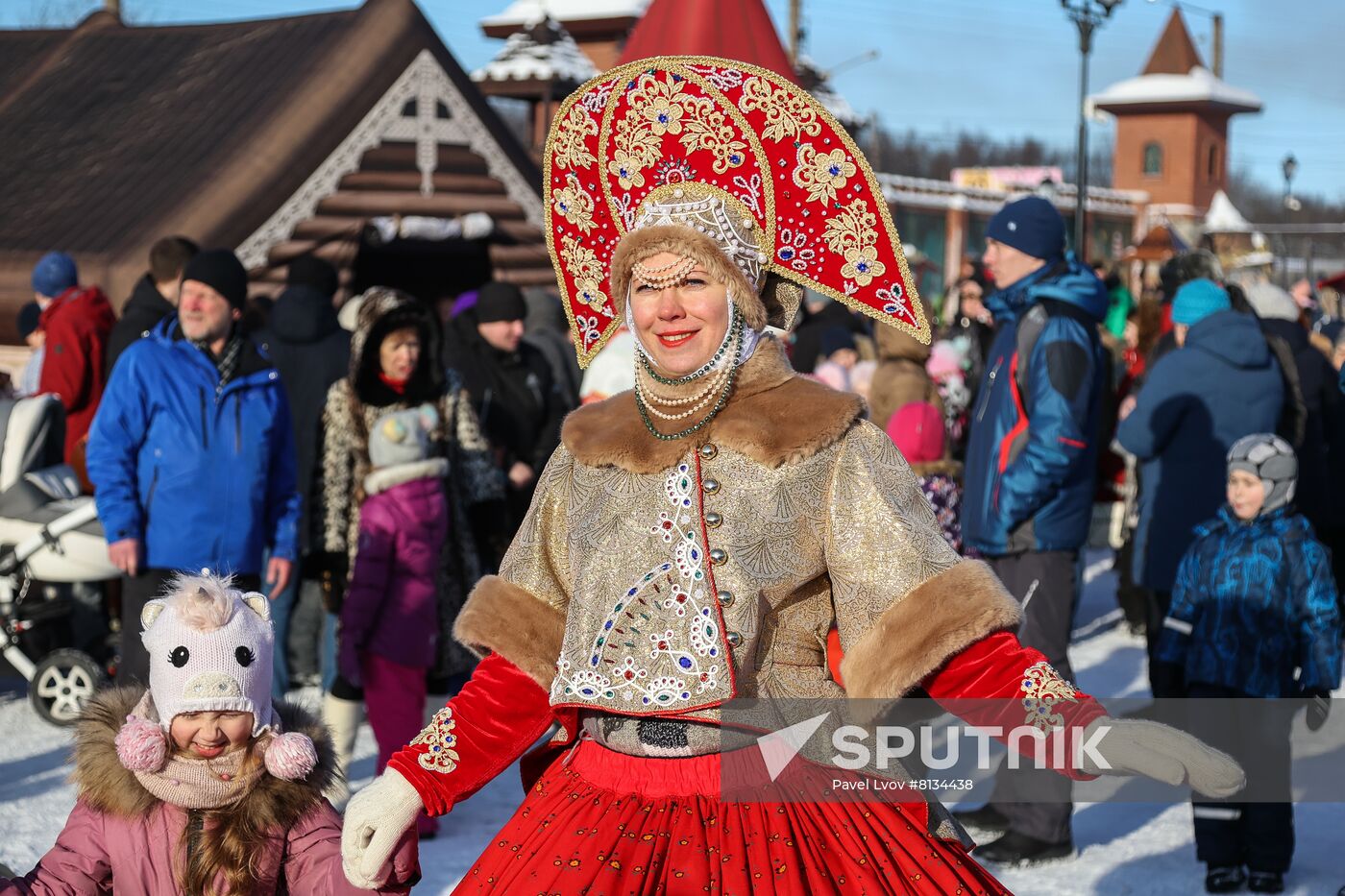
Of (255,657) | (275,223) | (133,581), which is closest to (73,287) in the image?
(275,223)

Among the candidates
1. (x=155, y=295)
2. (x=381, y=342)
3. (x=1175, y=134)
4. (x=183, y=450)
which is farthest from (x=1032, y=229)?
(x=1175, y=134)

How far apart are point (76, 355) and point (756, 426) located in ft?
22.2

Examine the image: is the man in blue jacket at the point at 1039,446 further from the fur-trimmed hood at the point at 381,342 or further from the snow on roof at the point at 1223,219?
the snow on roof at the point at 1223,219

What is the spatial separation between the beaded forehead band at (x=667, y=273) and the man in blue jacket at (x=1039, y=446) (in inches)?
118

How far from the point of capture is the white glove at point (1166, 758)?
95.7 inches

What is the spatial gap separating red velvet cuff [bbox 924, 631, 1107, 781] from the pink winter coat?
1322 millimetres

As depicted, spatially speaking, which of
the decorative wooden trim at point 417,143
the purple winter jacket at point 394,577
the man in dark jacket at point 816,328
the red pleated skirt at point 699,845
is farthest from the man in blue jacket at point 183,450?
the decorative wooden trim at point 417,143

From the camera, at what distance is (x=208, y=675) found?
347cm

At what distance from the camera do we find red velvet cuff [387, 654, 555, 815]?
2.82m

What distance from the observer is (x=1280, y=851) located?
18.0 feet

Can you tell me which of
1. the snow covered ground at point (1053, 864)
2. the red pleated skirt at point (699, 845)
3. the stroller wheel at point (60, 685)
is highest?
the red pleated skirt at point (699, 845)

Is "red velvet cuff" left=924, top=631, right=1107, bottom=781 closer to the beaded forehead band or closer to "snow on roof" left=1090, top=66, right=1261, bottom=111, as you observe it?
the beaded forehead band

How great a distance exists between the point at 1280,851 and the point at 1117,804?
1.17 metres

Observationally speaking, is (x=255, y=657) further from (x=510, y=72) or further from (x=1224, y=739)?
(x=510, y=72)
